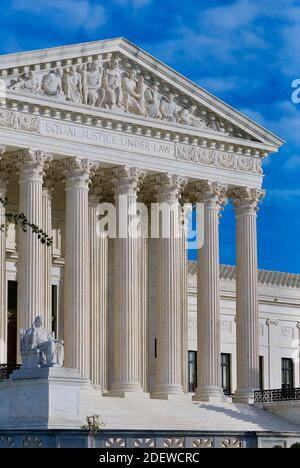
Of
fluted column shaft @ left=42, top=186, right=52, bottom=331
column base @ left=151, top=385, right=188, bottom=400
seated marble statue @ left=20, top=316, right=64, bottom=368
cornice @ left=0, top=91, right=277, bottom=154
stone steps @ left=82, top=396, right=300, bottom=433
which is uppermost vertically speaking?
cornice @ left=0, top=91, right=277, bottom=154

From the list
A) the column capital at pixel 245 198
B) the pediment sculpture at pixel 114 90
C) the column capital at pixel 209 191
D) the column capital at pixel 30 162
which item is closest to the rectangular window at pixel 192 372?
the column capital at pixel 245 198

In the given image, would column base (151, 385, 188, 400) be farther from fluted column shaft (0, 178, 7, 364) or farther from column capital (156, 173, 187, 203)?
column capital (156, 173, 187, 203)

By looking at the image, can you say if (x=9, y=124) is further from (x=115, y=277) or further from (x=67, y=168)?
(x=115, y=277)

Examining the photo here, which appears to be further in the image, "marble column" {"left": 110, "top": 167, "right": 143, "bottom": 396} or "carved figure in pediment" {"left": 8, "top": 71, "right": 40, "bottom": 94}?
"marble column" {"left": 110, "top": 167, "right": 143, "bottom": 396}

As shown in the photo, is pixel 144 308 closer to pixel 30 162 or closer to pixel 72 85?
pixel 30 162

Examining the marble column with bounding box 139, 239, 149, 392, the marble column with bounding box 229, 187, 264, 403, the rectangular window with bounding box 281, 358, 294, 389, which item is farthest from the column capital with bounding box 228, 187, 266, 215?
the rectangular window with bounding box 281, 358, 294, 389

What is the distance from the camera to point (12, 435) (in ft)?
126

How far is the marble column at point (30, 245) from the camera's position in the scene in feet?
206

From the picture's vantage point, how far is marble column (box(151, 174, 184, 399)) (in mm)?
67625

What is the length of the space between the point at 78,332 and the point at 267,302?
90.8 feet

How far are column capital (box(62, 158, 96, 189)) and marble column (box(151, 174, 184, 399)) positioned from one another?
4.81m

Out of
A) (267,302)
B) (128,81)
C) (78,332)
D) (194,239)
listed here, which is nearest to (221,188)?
(194,239)

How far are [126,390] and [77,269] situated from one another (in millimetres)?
6146

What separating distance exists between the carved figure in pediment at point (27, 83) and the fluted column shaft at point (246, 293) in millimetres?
13438
